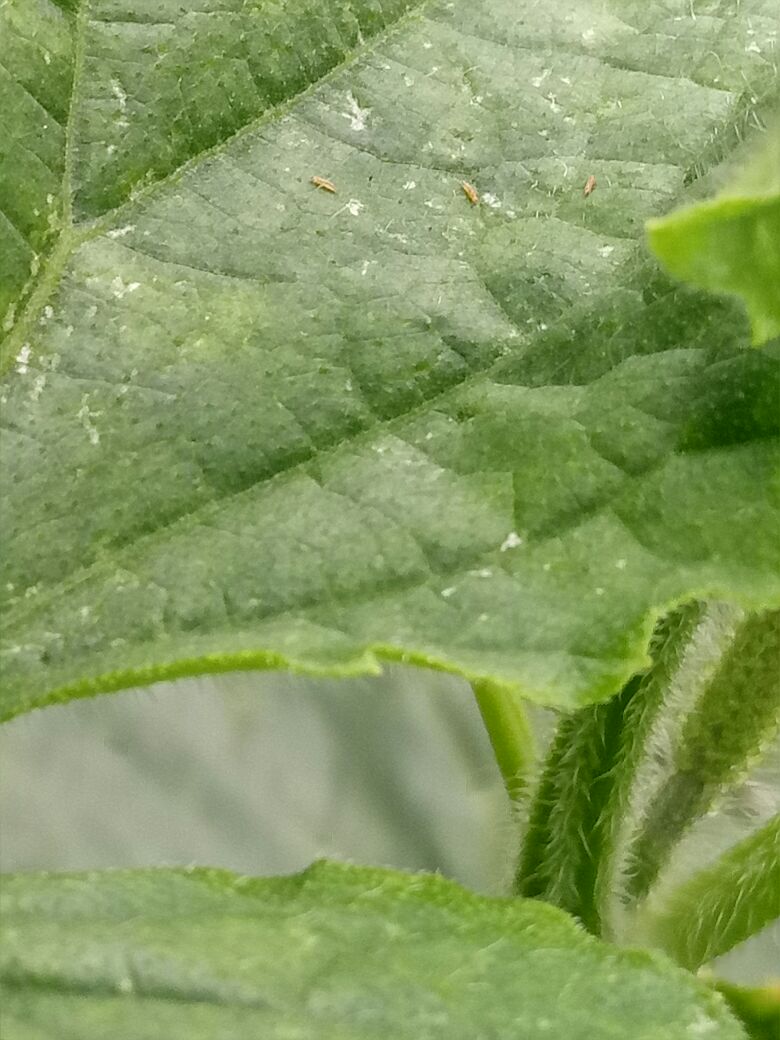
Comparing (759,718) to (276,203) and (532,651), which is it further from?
(276,203)

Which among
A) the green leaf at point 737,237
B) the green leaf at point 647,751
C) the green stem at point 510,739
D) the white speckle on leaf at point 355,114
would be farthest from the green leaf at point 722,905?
the white speckle on leaf at point 355,114

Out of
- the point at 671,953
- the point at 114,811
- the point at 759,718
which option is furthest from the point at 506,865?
the point at 114,811

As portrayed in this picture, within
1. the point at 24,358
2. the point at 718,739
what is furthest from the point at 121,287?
the point at 718,739

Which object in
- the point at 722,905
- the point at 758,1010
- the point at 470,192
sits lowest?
the point at 722,905

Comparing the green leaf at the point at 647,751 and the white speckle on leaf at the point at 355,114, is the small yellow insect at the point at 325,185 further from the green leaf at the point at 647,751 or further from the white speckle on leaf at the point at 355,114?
the green leaf at the point at 647,751

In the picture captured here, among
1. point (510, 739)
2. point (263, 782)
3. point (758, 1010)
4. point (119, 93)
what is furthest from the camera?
point (263, 782)

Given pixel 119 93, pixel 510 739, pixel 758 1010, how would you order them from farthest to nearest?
1. pixel 510 739
2. pixel 119 93
3. pixel 758 1010

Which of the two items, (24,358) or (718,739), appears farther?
(718,739)

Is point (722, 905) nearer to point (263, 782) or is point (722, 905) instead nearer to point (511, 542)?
point (511, 542)
